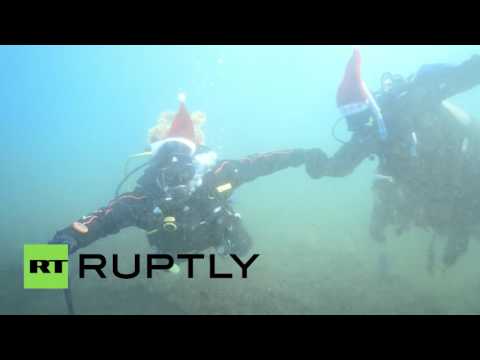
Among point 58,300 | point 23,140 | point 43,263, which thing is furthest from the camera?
point 23,140

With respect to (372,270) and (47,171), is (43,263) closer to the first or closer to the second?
(372,270)

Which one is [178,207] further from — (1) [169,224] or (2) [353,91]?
(2) [353,91]

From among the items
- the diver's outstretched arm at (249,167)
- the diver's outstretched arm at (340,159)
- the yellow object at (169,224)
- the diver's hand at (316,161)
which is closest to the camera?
the yellow object at (169,224)

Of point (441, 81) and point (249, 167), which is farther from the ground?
point (441, 81)

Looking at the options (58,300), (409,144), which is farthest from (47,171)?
(409,144)

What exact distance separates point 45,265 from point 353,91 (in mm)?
4978

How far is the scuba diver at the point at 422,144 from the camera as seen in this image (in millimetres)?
5684

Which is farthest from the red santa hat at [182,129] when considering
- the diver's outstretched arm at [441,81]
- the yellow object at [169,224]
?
the diver's outstretched arm at [441,81]

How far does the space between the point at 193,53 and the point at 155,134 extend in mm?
124227

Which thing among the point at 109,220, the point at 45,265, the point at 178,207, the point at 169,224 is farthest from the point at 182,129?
the point at 45,265

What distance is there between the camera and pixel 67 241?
14.9 feet

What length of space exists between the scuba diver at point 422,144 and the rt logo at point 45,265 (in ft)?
13.8

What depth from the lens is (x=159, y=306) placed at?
25.4 feet

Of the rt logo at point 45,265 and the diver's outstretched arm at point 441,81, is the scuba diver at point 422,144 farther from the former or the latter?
Result: the rt logo at point 45,265
